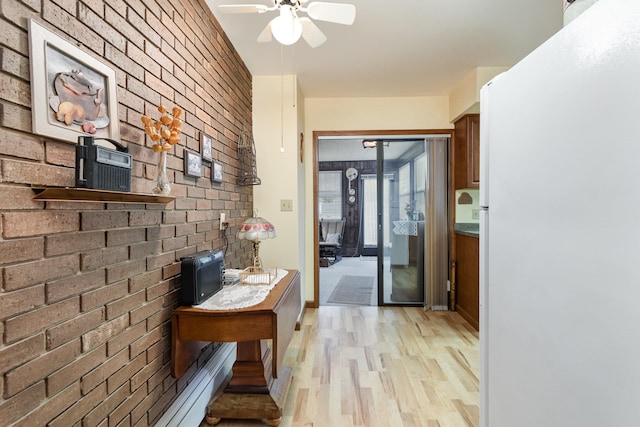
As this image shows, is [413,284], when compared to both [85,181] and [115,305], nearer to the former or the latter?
[115,305]

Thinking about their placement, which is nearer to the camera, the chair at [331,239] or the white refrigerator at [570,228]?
the white refrigerator at [570,228]

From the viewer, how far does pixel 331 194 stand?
7438 millimetres

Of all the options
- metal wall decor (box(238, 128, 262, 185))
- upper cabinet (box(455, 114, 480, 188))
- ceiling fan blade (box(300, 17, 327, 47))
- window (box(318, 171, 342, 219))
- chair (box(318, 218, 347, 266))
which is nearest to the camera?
ceiling fan blade (box(300, 17, 327, 47))

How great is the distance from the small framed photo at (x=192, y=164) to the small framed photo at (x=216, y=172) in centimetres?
18

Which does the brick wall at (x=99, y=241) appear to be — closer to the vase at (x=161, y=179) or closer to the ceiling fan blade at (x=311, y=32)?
the vase at (x=161, y=179)

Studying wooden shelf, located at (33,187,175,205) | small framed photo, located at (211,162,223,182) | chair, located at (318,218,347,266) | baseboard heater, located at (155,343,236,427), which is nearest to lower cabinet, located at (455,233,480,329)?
baseboard heater, located at (155,343,236,427)

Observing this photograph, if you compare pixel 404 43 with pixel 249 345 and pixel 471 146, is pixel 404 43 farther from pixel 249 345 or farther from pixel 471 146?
pixel 249 345

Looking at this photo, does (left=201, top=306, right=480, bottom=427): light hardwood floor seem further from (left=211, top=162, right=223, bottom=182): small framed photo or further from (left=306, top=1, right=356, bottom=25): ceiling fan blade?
(left=306, top=1, right=356, bottom=25): ceiling fan blade

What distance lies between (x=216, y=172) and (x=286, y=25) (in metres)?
0.96

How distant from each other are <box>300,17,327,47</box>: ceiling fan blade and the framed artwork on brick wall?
0.98 meters

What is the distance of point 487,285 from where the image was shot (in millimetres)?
1120

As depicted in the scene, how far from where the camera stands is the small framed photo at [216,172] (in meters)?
1.95

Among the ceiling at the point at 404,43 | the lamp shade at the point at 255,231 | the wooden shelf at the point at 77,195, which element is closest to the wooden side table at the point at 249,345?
the lamp shade at the point at 255,231

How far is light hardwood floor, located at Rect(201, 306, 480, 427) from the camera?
178cm
